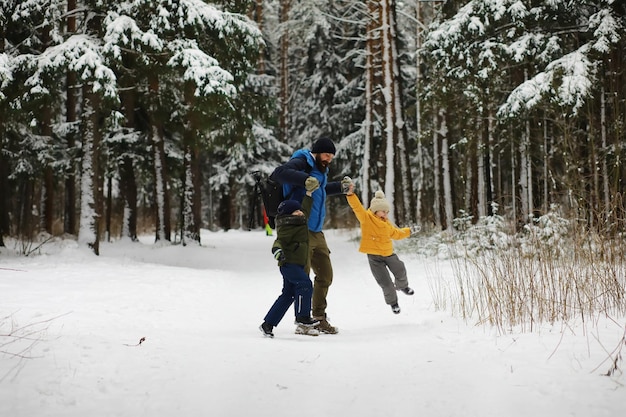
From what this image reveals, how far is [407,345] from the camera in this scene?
4297mm

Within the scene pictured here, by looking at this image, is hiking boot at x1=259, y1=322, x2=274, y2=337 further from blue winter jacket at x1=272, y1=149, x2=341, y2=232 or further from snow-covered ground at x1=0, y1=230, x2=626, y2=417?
blue winter jacket at x1=272, y1=149, x2=341, y2=232

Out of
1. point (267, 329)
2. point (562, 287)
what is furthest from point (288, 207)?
point (562, 287)

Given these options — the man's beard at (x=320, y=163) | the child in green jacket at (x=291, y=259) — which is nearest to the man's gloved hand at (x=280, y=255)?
the child in green jacket at (x=291, y=259)

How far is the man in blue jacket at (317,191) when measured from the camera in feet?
15.6

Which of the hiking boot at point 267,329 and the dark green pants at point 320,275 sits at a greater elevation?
the dark green pants at point 320,275

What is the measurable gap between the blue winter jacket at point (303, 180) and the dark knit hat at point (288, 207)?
0.48 ft

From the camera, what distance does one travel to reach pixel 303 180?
4625mm

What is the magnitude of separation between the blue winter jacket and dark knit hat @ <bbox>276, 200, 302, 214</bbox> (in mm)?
146

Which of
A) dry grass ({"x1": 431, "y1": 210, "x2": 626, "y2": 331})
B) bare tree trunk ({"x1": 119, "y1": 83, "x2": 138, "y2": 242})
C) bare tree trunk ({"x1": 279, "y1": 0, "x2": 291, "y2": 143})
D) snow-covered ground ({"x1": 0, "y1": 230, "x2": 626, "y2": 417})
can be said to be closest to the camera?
snow-covered ground ({"x1": 0, "y1": 230, "x2": 626, "y2": 417})

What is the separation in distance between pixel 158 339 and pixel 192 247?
11.1m

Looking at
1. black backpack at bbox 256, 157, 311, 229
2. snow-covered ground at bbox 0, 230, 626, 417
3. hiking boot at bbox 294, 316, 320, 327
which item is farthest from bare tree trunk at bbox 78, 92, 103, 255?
hiking boot at bbox 294, 316, 320, 327

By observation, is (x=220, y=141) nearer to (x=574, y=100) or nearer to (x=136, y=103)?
(x=136, y=103)

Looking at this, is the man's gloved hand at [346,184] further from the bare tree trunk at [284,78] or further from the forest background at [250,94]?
the bare tree trunk at [284,78]

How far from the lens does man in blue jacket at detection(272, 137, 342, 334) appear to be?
477cm
